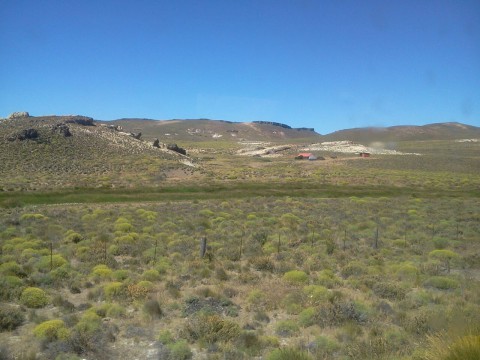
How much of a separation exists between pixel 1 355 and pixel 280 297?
834cm

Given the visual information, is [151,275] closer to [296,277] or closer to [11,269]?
[11,269]

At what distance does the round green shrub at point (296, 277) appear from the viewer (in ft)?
54.7

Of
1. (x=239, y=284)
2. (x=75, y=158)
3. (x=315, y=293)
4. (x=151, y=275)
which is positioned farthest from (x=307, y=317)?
(x=75, y=158)

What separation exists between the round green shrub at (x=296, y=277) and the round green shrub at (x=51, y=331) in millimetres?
8367

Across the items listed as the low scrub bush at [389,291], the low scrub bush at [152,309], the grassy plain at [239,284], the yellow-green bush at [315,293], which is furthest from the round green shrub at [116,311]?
the low scrub bush at [389,291]

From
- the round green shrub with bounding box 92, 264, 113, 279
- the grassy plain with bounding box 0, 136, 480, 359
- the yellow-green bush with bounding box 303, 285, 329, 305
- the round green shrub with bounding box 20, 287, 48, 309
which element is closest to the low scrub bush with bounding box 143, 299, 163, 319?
the grassy plain with bounding box 0, 136, 480, 359

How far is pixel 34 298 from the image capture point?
46.3 ft

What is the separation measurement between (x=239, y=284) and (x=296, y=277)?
2.24 meters

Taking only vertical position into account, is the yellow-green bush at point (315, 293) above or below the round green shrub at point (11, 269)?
below

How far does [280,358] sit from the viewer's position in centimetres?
902

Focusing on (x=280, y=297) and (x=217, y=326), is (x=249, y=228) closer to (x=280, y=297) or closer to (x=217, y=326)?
(x=280, y=297)

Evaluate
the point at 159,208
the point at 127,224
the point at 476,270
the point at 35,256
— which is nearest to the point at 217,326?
the point at 35,256

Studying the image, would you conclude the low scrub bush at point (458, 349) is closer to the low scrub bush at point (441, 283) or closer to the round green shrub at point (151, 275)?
the low scrub bush at point (441, 283)

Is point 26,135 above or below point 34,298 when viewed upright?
above
